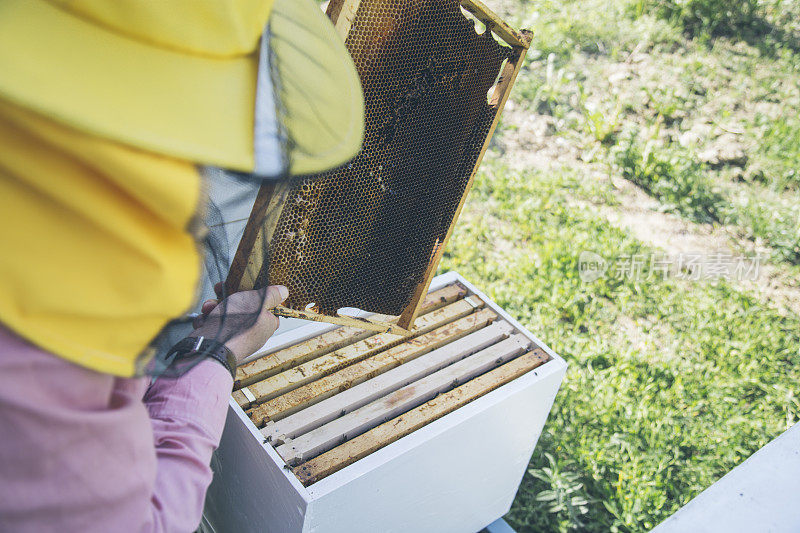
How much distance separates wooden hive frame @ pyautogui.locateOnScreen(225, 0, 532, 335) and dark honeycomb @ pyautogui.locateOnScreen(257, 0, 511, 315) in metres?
0.02

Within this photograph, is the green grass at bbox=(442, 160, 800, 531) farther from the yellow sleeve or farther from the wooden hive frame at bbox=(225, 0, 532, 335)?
the yellow sleeve

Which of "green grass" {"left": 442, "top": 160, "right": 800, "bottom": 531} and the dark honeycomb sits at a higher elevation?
the dark honeycomb

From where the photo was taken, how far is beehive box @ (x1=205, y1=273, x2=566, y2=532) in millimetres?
1335

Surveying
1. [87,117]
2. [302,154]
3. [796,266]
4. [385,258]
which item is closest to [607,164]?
[796,266]

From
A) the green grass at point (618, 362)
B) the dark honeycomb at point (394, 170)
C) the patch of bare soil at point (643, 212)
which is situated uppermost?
the dark honeycomb at point (394, 170)

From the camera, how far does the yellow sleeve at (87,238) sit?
55cm

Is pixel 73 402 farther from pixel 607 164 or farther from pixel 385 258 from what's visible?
pixel 607 164

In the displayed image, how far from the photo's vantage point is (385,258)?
151 cm

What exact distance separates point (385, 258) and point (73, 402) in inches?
35.0

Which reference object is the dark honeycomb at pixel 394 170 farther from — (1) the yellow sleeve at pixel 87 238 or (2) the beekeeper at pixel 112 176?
(1) the yellow sleeve at pixel 87 238

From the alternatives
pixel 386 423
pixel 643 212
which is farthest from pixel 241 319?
pixel 643 212

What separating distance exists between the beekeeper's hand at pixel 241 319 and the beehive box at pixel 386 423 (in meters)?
0.21

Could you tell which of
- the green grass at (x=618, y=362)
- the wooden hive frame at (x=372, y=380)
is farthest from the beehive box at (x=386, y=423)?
the green grass at (x=618, y=362)

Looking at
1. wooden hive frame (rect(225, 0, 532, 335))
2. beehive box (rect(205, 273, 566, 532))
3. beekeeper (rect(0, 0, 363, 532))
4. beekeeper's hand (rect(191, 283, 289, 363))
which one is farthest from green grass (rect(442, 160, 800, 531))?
beekeeper (rect(0, 0, 363, 532))
